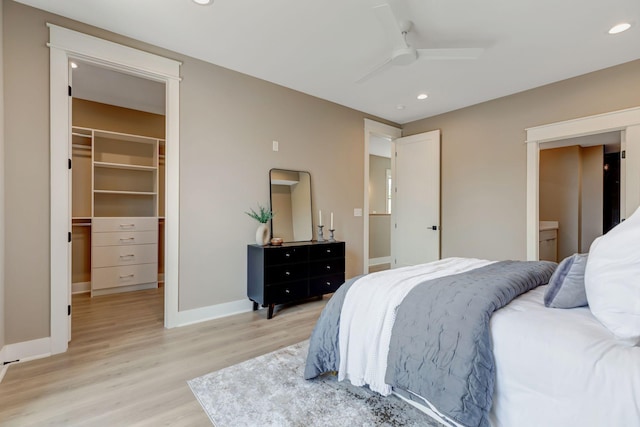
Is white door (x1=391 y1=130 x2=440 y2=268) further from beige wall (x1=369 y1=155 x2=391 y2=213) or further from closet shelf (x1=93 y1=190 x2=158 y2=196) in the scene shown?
closet shelf (x1=93 y1=190 x2=158 y2=196)

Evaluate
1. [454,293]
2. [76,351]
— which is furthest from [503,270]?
[76,351]

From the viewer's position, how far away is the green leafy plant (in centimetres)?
342

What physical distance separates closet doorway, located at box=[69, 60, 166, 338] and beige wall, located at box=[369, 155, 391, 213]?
4.68 m

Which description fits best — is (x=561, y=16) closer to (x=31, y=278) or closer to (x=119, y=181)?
(x=31, y=278)

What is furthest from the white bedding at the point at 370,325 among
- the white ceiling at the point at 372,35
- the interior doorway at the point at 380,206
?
the interior doorway at the point at 380,206

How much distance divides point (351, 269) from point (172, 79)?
10.5 feet

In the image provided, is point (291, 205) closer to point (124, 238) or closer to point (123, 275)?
point (124, 238)

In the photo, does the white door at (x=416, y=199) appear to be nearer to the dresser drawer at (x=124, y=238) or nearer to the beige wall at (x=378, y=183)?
the beige wall at (x=378, y=183)

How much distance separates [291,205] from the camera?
3887 millimetres

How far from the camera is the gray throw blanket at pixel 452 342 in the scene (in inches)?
50.0

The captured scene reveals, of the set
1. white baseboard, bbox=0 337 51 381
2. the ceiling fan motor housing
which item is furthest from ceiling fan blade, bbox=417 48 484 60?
white baseboard, bbox=0 337 51 381

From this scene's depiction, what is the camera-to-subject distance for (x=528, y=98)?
148 inches

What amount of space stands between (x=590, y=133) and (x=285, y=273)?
3.61 metres

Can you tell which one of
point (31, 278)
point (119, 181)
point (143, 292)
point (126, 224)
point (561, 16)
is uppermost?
point (561, 16)
